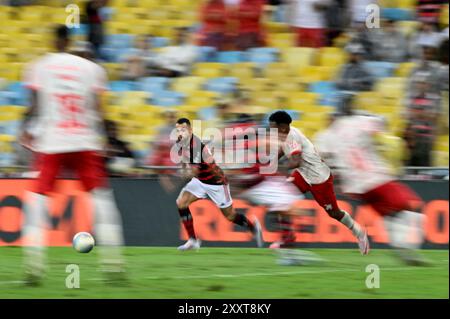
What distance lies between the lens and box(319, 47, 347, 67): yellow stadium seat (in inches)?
621

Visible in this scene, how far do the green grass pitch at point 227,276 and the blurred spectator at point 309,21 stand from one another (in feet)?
13.4

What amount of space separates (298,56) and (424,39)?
1929 mm

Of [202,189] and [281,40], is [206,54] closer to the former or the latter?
[281,40]

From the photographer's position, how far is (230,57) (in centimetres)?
1564

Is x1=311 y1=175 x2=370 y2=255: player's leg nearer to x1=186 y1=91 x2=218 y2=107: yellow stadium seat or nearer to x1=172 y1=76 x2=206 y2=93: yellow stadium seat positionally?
x1=186 y1=91 x2=218 y2=107: yellow stadium seat

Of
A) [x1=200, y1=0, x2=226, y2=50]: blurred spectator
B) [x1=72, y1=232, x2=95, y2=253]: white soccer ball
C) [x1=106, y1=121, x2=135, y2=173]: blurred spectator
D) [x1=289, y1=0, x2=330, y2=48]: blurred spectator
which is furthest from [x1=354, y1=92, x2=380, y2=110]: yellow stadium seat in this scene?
[x1=72, y1=232, x2=95, y2=253]: white soccer ball

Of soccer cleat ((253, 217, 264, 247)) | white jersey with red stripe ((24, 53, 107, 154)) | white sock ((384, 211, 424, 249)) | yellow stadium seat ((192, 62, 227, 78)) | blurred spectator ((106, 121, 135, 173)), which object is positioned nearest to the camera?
white jersey with red stripe ((24, 53, 107, 154))

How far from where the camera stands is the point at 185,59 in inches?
617

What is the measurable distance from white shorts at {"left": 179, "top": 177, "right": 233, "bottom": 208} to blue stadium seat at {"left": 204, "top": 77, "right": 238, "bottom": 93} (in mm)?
2700

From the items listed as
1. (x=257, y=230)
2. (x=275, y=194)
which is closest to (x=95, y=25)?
(x=257, y=230)

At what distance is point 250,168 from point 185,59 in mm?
3287

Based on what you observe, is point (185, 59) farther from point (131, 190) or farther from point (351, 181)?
point (351, 181)

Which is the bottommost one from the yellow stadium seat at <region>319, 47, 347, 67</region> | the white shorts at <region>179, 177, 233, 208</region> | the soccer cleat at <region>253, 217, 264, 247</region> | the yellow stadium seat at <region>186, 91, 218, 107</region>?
the soccer cleat at <region>253, 217, 264, 247</region>
